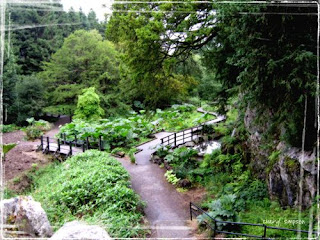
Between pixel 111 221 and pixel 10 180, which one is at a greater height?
pixel 111 221

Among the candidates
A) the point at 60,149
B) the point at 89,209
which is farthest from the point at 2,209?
the point at 60,149

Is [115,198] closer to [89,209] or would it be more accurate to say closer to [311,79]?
[89,209]

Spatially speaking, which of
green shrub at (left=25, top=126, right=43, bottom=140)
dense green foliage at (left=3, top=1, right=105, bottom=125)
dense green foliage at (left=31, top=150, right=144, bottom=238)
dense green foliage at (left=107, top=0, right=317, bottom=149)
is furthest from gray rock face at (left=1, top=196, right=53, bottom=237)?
green shrub at (left=25, top=126, right=43, bottom=140)

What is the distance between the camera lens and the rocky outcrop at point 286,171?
5227 millimetres

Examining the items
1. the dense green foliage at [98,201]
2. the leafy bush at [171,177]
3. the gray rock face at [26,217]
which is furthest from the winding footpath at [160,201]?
the gray rock face at [26,217]

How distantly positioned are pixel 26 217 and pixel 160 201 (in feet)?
16.4

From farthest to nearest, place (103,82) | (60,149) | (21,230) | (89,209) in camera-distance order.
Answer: (103,82)
(60,149)
(89,209)
(21,230)

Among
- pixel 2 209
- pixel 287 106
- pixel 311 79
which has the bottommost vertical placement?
pixel 2 209

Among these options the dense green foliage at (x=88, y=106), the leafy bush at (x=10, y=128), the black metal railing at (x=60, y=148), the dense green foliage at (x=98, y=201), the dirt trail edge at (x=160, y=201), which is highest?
the dense green foliage at (x=88, y=106)

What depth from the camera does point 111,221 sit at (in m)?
5.93

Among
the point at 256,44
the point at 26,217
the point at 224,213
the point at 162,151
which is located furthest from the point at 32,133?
the point at 256,44

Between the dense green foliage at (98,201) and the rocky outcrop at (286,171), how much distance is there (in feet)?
11.9

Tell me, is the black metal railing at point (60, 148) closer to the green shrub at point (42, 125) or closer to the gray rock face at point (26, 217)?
the green shrub at point (42, 125)

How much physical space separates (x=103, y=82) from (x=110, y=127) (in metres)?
8.69
